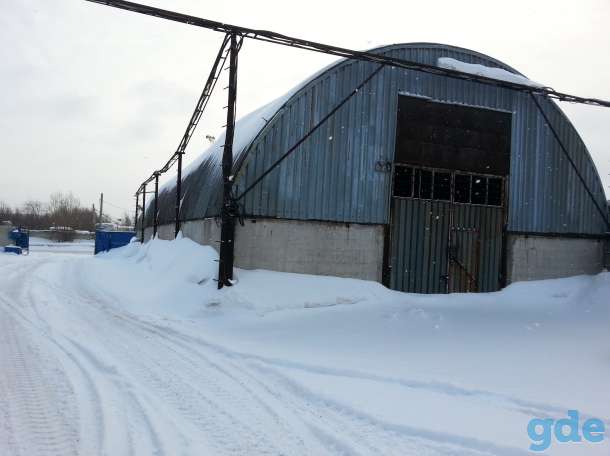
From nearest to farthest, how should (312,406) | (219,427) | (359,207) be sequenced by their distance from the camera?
(219,427), (312,406), (359,207)

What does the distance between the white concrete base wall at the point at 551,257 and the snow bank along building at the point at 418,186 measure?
45mm

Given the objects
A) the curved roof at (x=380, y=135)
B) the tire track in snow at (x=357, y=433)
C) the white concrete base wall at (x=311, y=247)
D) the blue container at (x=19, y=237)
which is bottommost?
the tire track in snow at (x=357, y=433)

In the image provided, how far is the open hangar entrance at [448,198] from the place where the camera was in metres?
13.8

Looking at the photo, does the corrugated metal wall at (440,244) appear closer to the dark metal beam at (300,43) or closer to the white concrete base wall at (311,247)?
the white concrete base wall at (311,247)

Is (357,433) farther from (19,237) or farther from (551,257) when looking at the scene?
(19,237)

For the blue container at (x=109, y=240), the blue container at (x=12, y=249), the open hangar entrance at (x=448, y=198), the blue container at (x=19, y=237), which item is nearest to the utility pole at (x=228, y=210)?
the open hangar entrance at (x=448, y=198)

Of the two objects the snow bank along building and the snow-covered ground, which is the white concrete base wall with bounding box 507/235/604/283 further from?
the snow-covered ground

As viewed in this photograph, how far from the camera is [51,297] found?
13.4 meters

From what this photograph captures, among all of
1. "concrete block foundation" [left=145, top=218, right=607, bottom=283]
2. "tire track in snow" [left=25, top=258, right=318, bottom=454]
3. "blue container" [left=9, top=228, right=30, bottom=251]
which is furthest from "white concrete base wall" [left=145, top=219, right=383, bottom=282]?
"blue container" [left=9, top=228, right=30, bottom=251]

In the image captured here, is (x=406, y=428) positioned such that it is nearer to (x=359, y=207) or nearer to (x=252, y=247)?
(x=252, y=247)

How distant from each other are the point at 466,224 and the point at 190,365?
10205 millimetres

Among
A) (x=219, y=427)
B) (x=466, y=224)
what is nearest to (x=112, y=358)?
(x=219, y=427)

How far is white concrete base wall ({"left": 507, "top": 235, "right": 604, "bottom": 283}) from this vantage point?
49.0 feet

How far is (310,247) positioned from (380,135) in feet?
13.0
